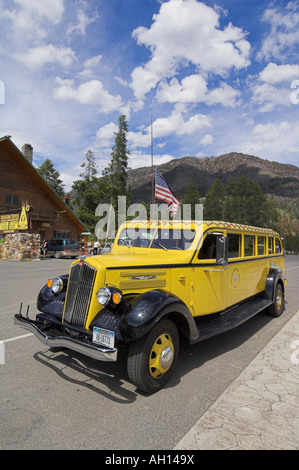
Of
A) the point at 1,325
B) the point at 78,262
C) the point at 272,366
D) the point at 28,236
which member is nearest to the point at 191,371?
the point at 272,366

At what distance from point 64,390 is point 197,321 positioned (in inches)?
78.4

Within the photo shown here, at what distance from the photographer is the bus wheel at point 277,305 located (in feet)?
20.6

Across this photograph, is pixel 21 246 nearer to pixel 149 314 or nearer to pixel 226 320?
pixel 226 320

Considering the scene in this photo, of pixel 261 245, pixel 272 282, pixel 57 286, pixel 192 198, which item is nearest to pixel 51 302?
pixel 57 286

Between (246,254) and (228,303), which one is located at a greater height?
(246,254)

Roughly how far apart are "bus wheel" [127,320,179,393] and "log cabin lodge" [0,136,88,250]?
22898 millimetres

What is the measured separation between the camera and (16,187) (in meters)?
27.6

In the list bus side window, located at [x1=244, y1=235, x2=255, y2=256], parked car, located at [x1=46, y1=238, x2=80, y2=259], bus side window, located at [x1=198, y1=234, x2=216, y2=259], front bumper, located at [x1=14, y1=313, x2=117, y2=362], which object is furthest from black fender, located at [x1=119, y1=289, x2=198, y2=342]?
parked car, located at [x1=46, y1=238, x2=80, y2=259]

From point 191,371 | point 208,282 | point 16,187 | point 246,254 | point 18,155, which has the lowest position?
point 191,371

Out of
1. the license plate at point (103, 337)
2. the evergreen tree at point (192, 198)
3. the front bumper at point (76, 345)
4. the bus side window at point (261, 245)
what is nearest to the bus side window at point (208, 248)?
the license plate at point (103, 337)

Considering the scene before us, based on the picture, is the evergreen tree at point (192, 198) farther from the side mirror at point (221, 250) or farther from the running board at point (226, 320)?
the side mirror at point (221, 250)

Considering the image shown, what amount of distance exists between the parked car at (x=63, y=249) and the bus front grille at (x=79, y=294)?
22.2m

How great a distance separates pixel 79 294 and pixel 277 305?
4.92 metres
